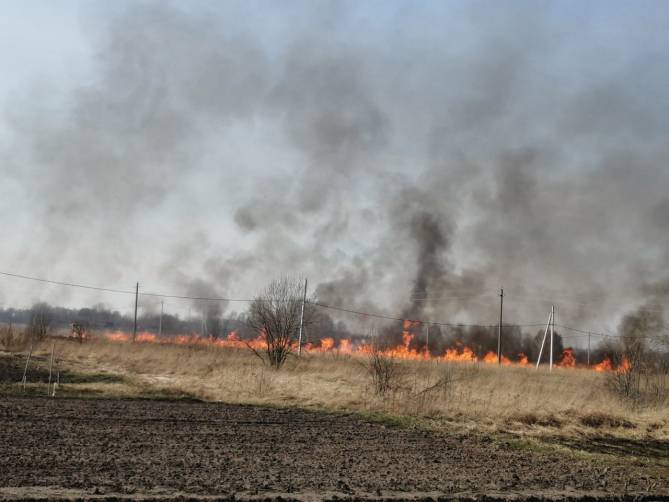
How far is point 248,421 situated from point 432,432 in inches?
169

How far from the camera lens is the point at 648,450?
562 inches

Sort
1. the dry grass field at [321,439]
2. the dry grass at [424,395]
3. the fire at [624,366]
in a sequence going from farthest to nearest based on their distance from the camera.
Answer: the fire at [624,366] < the dry grass at [424,395] < the dry grass field at [321,439]

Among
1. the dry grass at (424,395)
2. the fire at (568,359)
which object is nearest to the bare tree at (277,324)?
the dry grass at (424,395)

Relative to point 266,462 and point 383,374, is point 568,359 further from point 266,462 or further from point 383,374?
point 266,462

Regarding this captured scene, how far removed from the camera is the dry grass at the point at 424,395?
54.1 feet

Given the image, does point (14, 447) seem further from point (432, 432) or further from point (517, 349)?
point (517, 349)

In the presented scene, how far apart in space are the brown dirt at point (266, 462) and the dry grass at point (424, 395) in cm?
270

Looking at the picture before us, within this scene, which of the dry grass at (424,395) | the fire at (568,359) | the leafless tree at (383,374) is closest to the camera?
the dry grass at (424,395)

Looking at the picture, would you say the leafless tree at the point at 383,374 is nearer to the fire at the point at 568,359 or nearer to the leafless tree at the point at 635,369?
the leafless tree at the point at 635,369

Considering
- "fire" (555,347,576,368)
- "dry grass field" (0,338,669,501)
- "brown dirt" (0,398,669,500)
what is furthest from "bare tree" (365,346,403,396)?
"fire" (555,347,576,368)

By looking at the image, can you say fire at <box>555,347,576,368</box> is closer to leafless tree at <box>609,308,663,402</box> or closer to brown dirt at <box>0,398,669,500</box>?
leafless tree at <box>609,308,663,402</box>

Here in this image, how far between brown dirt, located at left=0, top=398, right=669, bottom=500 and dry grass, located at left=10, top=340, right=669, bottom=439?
106 inches

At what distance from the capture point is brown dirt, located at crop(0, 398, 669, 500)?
7.77m

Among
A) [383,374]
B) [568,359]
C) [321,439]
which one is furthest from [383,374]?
[568,359]
